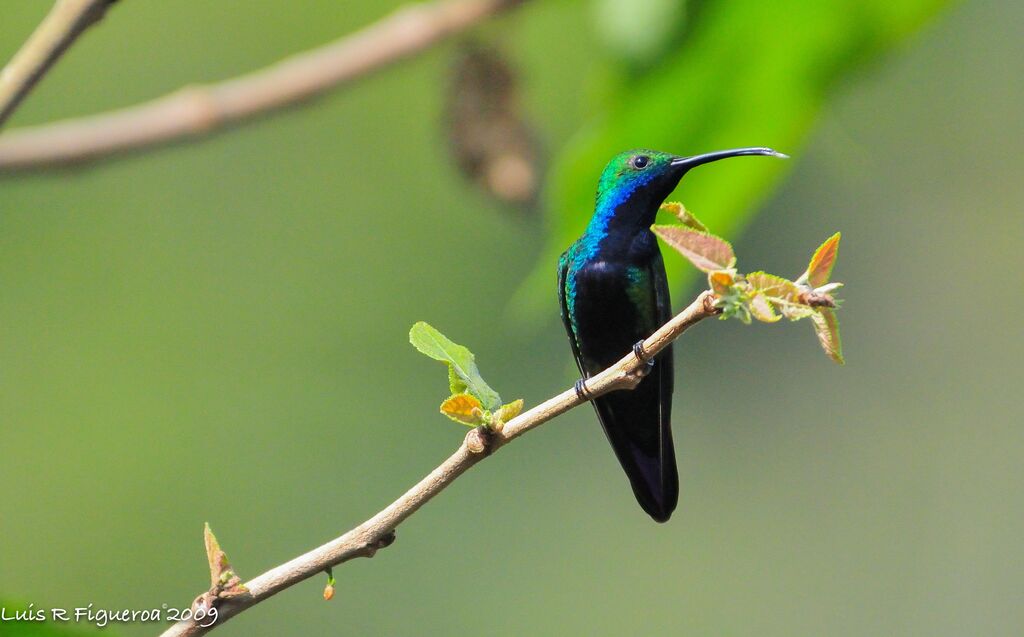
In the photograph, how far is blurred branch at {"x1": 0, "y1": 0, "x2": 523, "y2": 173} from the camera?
1.45 meters

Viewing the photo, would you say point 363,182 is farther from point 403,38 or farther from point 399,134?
point 403,38

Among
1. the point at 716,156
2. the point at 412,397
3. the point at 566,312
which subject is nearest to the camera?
the point at 716,156

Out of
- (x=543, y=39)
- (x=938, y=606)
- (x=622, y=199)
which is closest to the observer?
(x=622, y=199)

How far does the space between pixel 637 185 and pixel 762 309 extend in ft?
2.32

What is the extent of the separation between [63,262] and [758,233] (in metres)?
7.08

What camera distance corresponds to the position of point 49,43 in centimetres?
87

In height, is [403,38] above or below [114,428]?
below

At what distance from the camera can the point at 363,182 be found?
11.7 m

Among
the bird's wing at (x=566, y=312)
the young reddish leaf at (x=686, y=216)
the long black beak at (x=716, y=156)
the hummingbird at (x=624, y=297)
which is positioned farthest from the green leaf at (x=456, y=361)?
the bird's wing at (x=566, y=312)

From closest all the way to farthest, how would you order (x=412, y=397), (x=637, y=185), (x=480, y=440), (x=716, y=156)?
(x=480, y=440) < (x=716, y=156) < (x=637, y=185) < (x=412, y=397)

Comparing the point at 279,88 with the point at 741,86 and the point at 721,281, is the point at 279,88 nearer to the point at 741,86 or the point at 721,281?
the point at 741,86

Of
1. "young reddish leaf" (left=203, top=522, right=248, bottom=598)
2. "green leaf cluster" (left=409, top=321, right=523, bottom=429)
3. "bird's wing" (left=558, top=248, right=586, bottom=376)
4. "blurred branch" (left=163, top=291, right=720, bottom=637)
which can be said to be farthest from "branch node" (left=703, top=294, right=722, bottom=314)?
"bird's wing" (left=558, top=248, right=586, bottom=376)

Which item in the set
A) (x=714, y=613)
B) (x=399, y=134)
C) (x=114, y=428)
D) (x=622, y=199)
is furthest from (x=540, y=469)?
(x=622, y=199)

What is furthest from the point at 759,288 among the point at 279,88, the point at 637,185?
the point at 279,88
